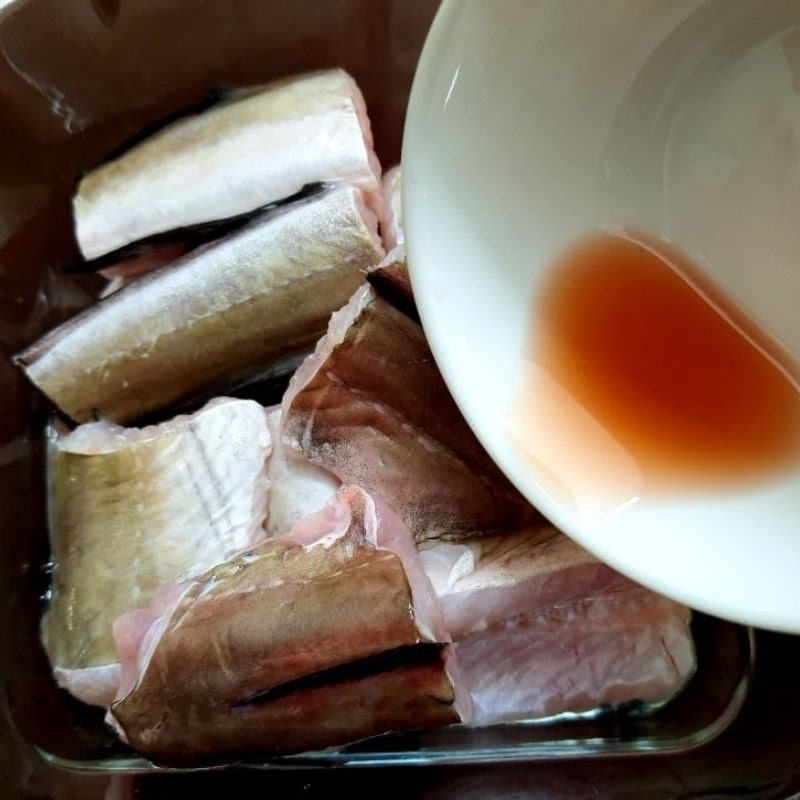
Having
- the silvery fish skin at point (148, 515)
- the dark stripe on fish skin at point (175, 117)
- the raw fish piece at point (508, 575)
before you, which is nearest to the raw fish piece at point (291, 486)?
the silvery fish skin at point (148, 515)

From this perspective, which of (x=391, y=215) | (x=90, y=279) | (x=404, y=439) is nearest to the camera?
(x=404, y=439)

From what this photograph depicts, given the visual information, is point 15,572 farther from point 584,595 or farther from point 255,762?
point 584,595

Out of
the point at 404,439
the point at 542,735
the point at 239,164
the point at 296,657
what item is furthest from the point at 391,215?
the point at 542,735

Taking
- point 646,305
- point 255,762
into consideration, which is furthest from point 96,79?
point 255,762

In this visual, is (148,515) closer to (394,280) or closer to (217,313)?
(217,313)

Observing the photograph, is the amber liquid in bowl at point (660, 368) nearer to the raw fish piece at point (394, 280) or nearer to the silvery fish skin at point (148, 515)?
the raw fish piece at point (394, 280)
